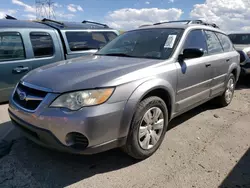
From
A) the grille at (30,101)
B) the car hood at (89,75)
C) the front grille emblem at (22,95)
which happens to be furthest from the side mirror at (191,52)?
the front grille emblem at (22,95)

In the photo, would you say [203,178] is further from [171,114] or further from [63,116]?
[63,116]

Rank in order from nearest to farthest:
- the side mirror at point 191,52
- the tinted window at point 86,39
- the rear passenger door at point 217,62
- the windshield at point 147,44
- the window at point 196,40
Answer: the side mirror at point 191,52, the windshield at point 147,44, the window at point 196,40, the rear passenger door at point 217,62, the tinted window at point 86,39

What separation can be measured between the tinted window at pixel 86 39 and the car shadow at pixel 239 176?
13.8 feet

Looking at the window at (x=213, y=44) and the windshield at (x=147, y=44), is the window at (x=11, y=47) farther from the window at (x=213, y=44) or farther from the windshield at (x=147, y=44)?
the window at (x=213, y=44)

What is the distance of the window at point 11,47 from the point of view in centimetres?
426

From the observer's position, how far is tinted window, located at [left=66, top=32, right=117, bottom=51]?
5355 millimetres

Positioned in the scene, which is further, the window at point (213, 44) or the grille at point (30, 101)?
the window at point (213, 44)

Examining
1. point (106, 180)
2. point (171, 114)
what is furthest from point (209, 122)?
point (106, 180)

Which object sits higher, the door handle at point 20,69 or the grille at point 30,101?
the grille at point 30,101

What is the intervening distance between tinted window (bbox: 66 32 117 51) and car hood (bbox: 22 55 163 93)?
2.61m

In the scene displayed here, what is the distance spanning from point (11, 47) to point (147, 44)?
2.77 metres

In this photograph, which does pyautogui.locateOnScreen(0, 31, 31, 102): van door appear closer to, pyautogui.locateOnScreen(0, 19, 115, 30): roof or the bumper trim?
pyautogui.locateOnScreen(0, 19, 115, 30): roof

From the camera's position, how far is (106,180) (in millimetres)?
2373

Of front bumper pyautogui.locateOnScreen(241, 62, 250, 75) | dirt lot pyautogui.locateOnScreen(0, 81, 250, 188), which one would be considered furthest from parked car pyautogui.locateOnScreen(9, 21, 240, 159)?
front bumper pyautogui.locateOnScreen(241, 62, 250, 75)
